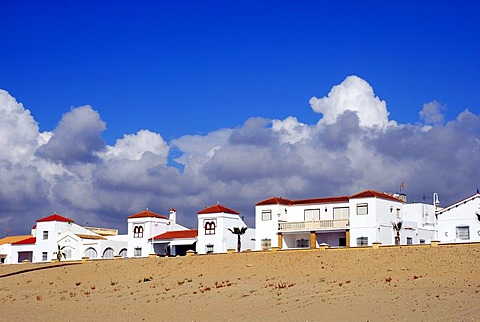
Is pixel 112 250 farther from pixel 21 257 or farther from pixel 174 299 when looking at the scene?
pixel 174 299

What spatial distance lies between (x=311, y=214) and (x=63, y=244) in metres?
28.6

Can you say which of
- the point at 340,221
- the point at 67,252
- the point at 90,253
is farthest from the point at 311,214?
the point at 67,252

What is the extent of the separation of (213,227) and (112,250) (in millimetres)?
12780

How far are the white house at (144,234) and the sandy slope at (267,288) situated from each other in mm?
15976

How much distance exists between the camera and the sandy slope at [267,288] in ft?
109

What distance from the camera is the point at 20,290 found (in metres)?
53.0

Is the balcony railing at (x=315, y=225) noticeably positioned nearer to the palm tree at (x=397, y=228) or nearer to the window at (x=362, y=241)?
the window at (x=362, y=241)

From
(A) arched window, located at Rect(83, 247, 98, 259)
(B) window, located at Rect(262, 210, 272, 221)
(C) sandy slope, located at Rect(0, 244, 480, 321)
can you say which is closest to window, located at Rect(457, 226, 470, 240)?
(C) sandy slope, located at Rect(0, 244, 480, 321)

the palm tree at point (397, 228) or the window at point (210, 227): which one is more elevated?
the window at point (210, 227)

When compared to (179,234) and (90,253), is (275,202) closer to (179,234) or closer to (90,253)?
(179,234)

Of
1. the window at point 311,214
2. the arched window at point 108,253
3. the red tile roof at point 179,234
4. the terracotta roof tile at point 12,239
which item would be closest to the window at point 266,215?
the window at point 311,214

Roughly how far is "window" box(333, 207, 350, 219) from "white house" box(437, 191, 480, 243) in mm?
8011

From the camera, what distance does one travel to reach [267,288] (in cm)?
4150

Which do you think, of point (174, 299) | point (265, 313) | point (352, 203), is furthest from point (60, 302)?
point (352, 203)
